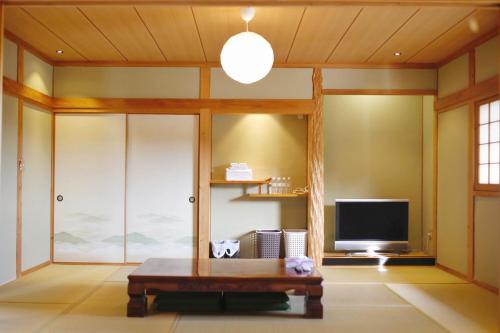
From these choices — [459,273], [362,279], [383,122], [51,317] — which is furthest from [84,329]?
[383,122]

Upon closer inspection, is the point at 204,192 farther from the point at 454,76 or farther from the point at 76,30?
the point at 454,76

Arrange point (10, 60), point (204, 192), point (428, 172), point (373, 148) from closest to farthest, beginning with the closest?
point (10, 60) < point (204, 192) < point (428, 172) < point (373, 148)

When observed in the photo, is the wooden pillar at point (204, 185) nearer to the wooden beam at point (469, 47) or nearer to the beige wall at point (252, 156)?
the beige wall at point (252, 156)

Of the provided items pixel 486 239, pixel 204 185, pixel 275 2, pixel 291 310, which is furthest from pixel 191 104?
pixel 486 239

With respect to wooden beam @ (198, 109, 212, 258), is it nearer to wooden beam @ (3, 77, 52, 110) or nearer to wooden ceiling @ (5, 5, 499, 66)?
wooden ceiling @ (5, 5, 499, 66)

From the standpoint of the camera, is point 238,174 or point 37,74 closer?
point 37,74

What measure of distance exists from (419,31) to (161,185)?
354cm

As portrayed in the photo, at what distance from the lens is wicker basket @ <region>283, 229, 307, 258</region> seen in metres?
5.65

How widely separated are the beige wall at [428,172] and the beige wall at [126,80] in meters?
3.22

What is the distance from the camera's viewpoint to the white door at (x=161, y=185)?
570cm

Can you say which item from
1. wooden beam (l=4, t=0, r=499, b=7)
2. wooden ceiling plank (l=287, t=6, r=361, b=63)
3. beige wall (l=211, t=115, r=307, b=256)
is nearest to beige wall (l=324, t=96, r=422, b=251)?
beige wall (l=211, t=115, r=307, b=256)

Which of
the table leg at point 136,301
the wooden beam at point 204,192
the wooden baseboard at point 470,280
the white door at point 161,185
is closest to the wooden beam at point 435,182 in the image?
the wooden baseboard at point 470,280

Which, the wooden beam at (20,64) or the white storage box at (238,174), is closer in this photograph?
the wooden beam at (20,64)

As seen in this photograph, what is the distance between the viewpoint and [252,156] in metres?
6.14
